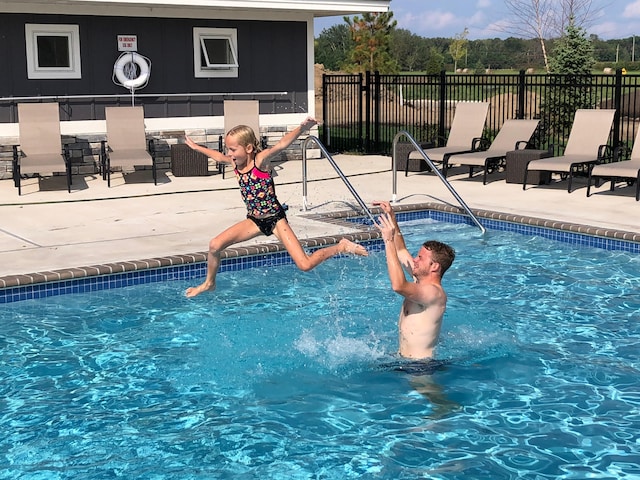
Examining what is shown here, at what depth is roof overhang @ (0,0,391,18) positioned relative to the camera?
1460 cm

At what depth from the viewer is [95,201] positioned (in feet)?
41.2

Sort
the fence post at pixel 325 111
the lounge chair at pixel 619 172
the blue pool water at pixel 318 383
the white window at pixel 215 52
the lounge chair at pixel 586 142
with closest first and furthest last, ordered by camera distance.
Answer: the blue pool water at pixel 318 383 < the lounge chair at pixel 619 172 < the lounge chair at pixel 586 142 < the white window at pixel 215 52 < the fence post at pixel 325 111

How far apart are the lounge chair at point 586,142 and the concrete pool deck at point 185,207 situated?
0.43m

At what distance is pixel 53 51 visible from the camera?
49.5 feet

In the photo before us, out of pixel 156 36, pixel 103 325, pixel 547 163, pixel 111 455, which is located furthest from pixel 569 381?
→ pixel 156 36

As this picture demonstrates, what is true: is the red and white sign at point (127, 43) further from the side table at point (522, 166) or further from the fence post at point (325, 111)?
the side table at point (522, 166)

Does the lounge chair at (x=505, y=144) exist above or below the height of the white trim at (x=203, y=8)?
below

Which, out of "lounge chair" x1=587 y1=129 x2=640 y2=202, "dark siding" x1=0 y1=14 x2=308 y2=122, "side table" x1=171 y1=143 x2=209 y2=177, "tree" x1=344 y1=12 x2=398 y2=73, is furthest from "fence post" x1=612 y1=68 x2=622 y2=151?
"tree" x1=344 y1=12 x2=398 y2=73

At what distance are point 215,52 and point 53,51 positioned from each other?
3055mm

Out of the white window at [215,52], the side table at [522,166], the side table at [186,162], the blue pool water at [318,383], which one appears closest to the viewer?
the blue pool water at [318,383]

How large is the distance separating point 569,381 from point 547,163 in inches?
288

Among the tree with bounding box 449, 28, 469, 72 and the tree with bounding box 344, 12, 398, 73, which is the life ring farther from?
the tree with bounding box 449, 28, 469, 72

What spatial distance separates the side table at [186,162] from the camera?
49.4 feet

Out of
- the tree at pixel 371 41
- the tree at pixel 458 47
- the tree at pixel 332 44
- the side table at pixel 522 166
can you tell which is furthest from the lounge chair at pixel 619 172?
the tree at pixel 332 44
